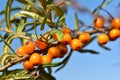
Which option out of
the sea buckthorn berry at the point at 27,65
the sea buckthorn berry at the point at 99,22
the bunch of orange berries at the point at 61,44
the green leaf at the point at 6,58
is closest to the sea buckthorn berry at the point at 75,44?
the bunch of orange berries at the point at 61,44

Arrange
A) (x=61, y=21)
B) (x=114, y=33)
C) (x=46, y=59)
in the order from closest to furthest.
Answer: (x=114, y=33) → (x=46, y=59) → (x=61, y=21)

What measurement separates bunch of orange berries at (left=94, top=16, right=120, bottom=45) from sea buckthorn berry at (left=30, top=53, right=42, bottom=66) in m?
0.29

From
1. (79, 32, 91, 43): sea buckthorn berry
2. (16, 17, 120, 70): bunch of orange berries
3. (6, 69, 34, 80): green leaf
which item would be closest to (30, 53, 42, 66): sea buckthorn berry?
(16, 17, 120, 70): bunch of orange berries

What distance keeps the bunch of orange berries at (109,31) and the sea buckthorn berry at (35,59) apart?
0.94ft

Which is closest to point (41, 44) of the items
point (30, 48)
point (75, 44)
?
point (30, 48)

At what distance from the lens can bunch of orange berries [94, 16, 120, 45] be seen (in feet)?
4.56

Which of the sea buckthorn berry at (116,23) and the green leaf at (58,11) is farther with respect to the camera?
the green leaf at (58,11)

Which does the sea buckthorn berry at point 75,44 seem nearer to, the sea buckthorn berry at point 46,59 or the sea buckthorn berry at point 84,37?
the sea buckthorn berry at point 84,37

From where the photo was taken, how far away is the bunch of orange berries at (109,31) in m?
1.39

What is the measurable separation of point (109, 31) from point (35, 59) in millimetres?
356

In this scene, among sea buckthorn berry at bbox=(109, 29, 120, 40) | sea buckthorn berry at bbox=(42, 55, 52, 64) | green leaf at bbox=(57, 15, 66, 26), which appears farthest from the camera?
green leaf at bbox=(57, 15, 66, 26)

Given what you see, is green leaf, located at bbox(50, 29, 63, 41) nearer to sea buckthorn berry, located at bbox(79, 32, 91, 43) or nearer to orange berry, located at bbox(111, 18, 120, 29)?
sea buckthorn berry, located at bbox(79, 32, 91, 43)

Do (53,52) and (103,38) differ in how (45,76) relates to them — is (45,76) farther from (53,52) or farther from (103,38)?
(103,38)

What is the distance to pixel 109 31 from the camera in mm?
1439
